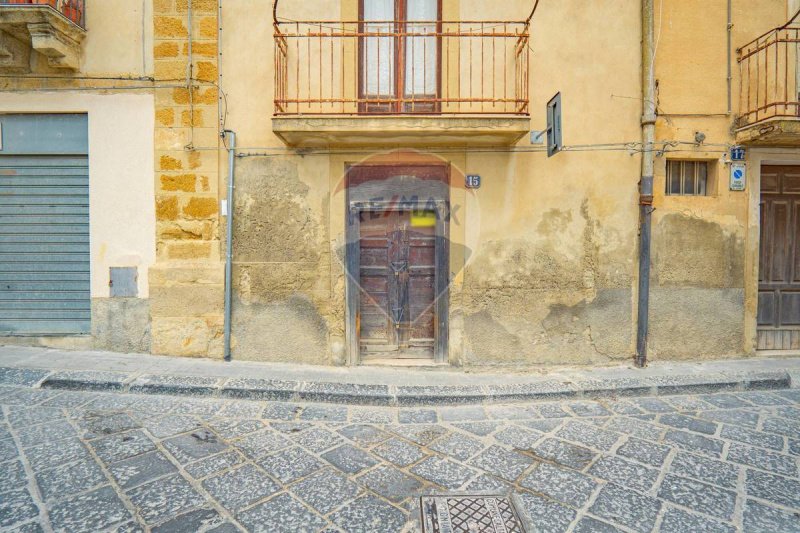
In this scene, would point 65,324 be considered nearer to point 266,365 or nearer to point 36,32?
point 266,365

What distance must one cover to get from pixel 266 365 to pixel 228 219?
216 cm

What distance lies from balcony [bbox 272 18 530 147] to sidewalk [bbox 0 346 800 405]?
3.26 meters

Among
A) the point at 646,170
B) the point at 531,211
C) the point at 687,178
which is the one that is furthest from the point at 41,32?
the point at 687,178

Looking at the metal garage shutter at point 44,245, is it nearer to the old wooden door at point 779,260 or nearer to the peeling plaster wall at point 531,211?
the peeling plaster wall at point 531,211

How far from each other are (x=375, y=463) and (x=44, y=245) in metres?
6.14

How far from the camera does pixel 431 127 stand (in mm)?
5582

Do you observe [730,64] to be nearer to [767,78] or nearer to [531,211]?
[767,78]

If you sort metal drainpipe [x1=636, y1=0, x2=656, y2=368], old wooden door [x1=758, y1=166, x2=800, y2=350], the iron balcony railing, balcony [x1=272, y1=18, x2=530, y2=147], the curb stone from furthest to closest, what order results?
1. old wooden door [x1=758, y1=166, x2=800, y2=350]
2. metal drainpipe [x1=636, y1=0, x2=656, y2=368]
3. balcony [x1=272, y1=18, x2=530, y2=147]
4. the iron balcony railing
5. the curb stone

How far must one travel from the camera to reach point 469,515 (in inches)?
112

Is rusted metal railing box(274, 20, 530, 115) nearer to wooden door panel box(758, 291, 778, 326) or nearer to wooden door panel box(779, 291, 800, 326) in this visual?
wooden door panel box(758, 291, 778, 326)

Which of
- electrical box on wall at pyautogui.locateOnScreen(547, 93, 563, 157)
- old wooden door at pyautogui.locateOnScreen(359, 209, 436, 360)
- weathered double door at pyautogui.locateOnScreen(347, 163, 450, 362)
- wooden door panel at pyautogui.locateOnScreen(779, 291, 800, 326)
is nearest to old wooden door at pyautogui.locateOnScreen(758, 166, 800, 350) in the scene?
wooden door panel at pyautogui.locateOnScreen(779, 291, 800, 326)

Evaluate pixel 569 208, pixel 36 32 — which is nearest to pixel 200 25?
pixel 36 32

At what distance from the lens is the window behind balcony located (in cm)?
617

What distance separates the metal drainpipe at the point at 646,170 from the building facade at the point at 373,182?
0.18 ft
